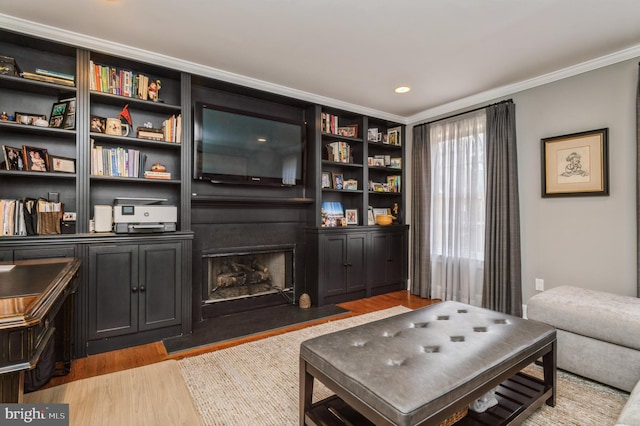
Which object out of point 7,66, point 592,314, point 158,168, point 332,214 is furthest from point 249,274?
point 592,314

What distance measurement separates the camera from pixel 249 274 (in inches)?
142

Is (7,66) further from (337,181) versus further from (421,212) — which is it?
(421,212)

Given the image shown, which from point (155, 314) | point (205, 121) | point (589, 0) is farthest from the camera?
point (205, 121)

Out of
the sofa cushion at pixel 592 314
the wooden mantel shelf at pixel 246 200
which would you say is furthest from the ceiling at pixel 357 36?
the sofa cushion at pixel 592 314

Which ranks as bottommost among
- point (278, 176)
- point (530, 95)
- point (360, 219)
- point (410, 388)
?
point (410, 388)

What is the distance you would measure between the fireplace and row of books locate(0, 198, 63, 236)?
4.08ft

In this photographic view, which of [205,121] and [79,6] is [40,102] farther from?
[205,121]

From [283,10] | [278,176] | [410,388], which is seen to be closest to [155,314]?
[278,176]

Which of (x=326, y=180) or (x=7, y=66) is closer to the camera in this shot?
(x=7, y=66)

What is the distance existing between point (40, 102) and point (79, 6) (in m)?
0.91

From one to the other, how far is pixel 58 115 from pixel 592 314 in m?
4.10

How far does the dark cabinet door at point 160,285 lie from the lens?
259cm

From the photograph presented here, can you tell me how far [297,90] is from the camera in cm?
352

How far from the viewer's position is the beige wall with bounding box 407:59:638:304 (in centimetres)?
259
